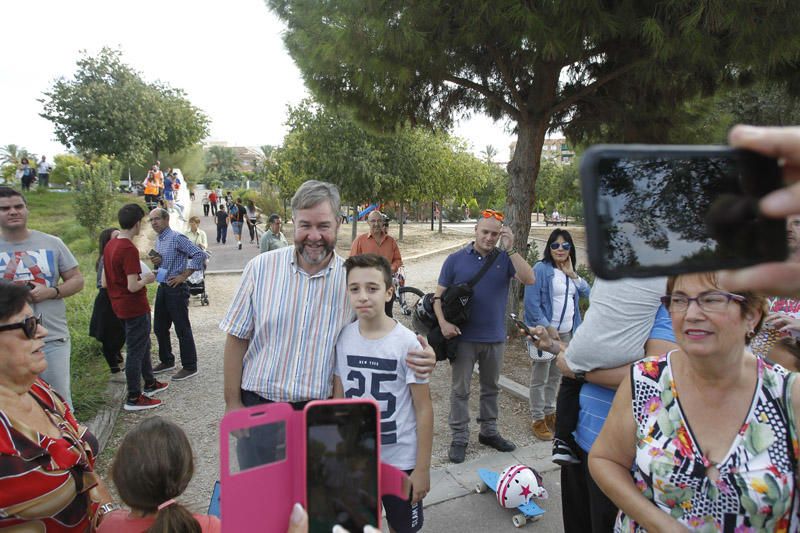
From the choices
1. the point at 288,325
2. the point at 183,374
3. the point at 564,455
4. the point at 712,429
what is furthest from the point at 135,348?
the point at 712,429

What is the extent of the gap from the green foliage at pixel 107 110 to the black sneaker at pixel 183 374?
1036 inches

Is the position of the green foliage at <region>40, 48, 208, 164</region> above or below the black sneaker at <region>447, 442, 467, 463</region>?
above

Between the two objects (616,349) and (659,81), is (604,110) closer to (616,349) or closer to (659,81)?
(659,81)

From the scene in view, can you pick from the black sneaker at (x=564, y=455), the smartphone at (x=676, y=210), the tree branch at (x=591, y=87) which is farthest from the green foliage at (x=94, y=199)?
the smartphone at (x=676, y=210)

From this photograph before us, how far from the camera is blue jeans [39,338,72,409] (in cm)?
350

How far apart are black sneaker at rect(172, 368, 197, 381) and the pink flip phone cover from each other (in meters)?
5.49

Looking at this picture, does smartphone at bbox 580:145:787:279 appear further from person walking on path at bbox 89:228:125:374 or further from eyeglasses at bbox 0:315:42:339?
person walking on path at bbox 89:228:125:374

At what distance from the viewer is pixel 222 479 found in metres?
1.08

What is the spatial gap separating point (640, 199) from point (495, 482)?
3.25m

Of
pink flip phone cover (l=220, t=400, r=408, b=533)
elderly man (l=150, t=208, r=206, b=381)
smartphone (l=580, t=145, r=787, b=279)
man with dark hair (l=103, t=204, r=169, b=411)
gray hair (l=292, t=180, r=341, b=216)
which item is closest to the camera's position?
smartphone (l=580, t=145, r=787, b=279)

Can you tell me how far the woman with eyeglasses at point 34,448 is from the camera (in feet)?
5.26

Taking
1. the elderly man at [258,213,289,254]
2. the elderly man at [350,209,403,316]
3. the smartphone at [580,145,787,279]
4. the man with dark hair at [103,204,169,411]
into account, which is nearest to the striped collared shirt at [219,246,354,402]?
the smartphone at [580,145,787,279]

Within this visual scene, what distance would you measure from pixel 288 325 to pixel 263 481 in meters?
1.19

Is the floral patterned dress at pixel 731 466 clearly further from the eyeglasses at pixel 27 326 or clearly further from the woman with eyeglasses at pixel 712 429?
the eyeglasses at pixel 27 326
